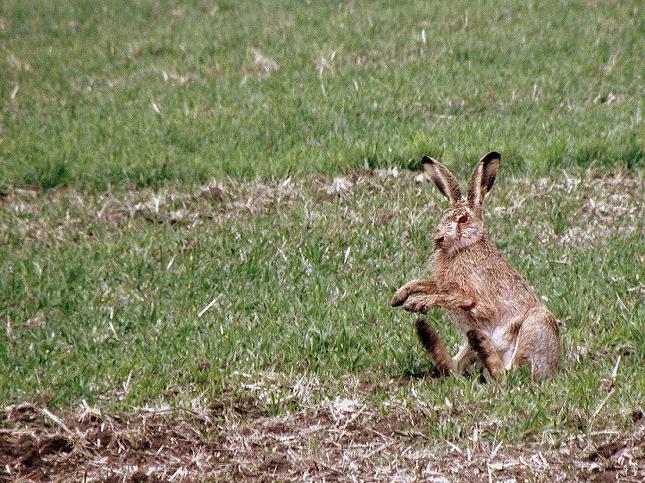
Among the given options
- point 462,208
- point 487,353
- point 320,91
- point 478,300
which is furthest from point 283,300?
point 320,91

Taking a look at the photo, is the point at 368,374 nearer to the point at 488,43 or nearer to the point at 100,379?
the point at 100,379

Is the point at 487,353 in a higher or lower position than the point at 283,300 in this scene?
higher

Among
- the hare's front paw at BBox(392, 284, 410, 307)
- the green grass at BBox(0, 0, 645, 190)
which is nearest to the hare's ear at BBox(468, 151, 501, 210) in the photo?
the hare's front paw at BBox(392, 284, 410, 307)

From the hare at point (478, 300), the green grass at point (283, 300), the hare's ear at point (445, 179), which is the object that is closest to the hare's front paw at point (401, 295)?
the hare at point (478, 300)

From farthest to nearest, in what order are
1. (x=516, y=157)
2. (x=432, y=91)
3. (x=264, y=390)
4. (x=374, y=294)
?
(x=432, y=91) < (x=516, y=157) < (x=374, y=294) < (x=264, y=390)

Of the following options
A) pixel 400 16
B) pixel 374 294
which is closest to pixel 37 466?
pixel 374 294

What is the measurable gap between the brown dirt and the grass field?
0.06ft

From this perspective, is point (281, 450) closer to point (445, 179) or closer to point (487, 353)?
point (487, 353)

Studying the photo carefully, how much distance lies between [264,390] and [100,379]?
38.1 inches

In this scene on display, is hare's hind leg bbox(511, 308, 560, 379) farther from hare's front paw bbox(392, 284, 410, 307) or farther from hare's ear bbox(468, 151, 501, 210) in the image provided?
hare's ear bbox(468, 151, 501, 210)

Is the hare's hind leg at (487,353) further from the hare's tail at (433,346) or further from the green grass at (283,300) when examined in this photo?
the hare's tail at (433,346)

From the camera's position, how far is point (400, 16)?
14094 millimetres

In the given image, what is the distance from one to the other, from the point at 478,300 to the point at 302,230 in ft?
9.21

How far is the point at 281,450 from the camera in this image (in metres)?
5.52
